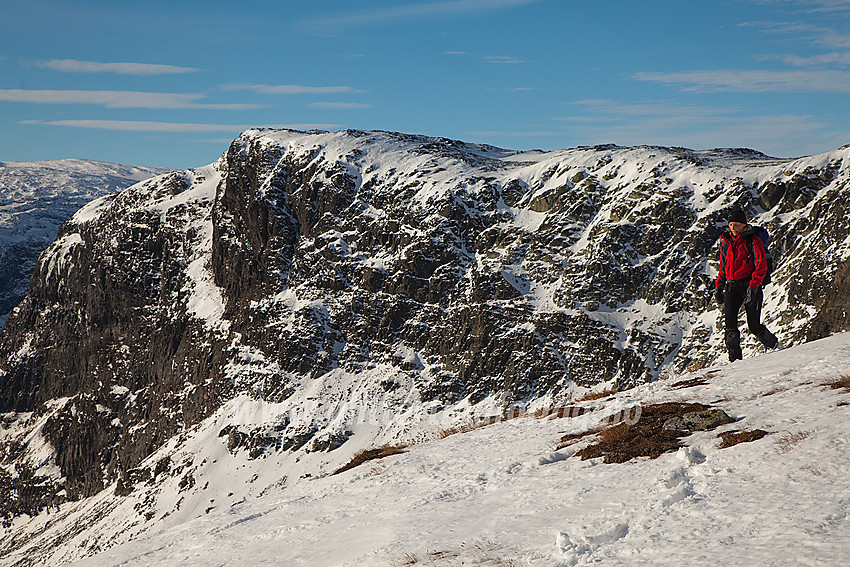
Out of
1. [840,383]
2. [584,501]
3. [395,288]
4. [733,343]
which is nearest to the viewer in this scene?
[584,501]

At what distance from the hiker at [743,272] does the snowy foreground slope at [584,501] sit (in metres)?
1.29

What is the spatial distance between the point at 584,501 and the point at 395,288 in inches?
4452

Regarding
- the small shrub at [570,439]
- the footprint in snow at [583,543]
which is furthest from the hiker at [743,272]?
the footprint in snow at [583,543]

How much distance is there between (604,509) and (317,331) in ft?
388

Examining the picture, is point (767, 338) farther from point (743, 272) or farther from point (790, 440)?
point (790, 440)

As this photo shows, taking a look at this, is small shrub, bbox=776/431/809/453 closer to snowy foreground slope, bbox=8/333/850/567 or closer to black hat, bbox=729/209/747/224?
snowy foreground slope, bbox=8/333/850/567

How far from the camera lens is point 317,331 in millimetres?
123500

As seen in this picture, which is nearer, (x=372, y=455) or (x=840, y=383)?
(x=840, y=383)

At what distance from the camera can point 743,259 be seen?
49.4 feet

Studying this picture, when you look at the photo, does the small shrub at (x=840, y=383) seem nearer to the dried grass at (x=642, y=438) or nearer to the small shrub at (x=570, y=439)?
the dried grass at (x=642, y=438)

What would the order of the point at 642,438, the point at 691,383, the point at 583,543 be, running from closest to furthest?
the point at 583,543, the point at 642,438, the point at 691,383

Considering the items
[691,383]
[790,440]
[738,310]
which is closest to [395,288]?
[738,310]

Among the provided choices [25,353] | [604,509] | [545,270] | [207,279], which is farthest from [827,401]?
[25,353]

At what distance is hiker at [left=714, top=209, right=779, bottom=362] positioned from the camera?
580 inches
